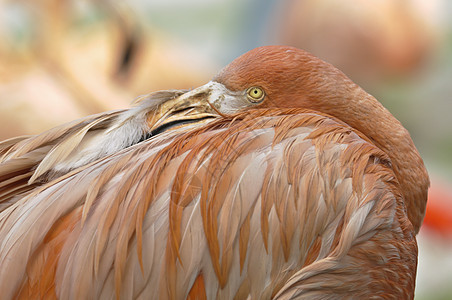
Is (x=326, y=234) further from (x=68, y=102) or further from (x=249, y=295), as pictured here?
(x=68, y=102)

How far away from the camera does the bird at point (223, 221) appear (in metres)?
0.87

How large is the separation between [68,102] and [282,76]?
174cm

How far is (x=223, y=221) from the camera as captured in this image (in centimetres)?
89

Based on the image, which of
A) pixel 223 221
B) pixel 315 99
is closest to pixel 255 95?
pixel 315 99

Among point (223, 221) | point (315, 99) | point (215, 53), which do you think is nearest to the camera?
point (223, 221)

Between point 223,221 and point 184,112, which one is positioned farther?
point 184,112

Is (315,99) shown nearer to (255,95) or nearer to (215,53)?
(255,95)

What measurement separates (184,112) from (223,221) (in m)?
0.37

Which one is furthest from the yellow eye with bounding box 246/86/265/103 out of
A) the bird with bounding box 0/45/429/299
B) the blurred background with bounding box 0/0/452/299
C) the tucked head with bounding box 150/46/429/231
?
the blurred background with bounding box 0/0/452/299

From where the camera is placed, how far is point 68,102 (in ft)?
8.45

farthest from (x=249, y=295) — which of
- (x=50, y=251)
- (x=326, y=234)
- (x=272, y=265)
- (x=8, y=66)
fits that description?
(x=8, y=66)

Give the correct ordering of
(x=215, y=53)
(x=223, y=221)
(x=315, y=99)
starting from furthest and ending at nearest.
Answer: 1. (x=215, y=53)
2. (x=315, y=99)
3. (x=223, y=221)

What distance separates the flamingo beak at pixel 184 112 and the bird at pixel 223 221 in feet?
0.33

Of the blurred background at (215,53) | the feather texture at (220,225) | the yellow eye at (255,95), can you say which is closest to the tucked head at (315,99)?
the yellow eye at (255,95)
